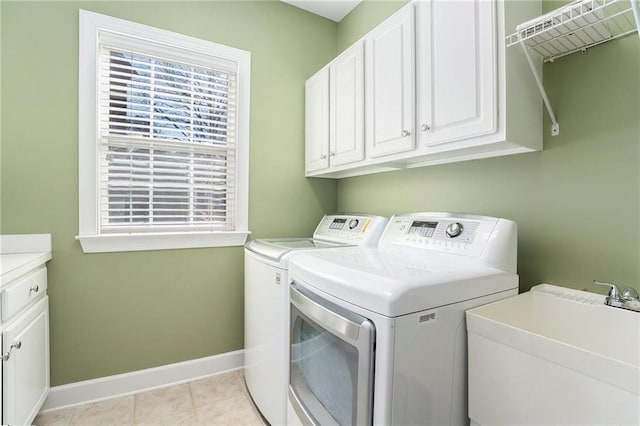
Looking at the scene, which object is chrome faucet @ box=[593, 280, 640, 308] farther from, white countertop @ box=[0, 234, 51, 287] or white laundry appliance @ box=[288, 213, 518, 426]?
white countertop @ box=[0, 234, 51, 287]

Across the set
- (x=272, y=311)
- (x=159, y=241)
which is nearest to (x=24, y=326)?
(x=159, y=241)

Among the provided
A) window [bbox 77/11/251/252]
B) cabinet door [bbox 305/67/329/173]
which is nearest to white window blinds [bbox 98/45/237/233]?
window [bbox 77/11/251/252]

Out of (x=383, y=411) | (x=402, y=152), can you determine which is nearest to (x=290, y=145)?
(x=402, y=152)

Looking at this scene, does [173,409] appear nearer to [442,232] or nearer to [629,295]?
[442,232]

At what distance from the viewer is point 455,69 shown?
1.29 m

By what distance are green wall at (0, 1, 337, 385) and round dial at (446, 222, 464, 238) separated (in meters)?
1.29

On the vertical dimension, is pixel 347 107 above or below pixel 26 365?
above

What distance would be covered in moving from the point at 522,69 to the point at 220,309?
215 centimetres

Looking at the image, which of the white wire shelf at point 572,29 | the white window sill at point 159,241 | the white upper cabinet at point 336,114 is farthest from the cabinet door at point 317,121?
the white wire shelf at point 572,29

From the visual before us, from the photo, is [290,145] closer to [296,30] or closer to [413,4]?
[296,30]

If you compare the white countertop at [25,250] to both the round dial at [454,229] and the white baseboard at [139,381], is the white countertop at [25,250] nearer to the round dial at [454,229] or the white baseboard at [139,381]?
the white baseboard at [139,381]

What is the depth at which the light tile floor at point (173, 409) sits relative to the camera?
1679mm

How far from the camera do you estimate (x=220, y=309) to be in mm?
2195

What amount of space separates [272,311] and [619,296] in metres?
1.35
